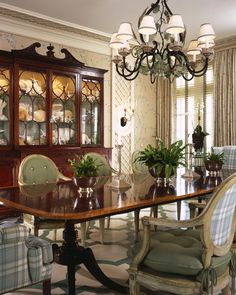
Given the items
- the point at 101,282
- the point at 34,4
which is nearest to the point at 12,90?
the point at 34,4

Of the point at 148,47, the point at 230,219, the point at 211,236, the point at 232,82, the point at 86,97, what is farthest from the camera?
the point at 232,82

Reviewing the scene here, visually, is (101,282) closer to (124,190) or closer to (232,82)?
(124,190)

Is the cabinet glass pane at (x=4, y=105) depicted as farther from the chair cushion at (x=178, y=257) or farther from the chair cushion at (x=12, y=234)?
the chair cushion at (x=178, y=257)

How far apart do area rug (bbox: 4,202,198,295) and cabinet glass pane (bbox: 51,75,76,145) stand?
1.31 metres

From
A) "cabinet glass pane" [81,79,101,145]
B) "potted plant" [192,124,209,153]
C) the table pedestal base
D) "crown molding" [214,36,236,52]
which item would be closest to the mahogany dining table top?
the table pedestal base

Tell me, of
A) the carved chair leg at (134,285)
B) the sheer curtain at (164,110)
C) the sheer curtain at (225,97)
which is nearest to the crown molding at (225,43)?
the sheer curtain at (225,97)

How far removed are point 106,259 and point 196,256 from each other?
1341mm

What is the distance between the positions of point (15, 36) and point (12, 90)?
97 cm

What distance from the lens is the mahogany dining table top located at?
1.67m

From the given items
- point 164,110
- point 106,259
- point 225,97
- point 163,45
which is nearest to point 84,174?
point 106,259

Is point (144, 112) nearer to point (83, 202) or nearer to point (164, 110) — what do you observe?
point (164, 110)

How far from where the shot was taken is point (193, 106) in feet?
20.0

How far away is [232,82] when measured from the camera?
537 centimetres

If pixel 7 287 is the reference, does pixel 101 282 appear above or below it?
below
